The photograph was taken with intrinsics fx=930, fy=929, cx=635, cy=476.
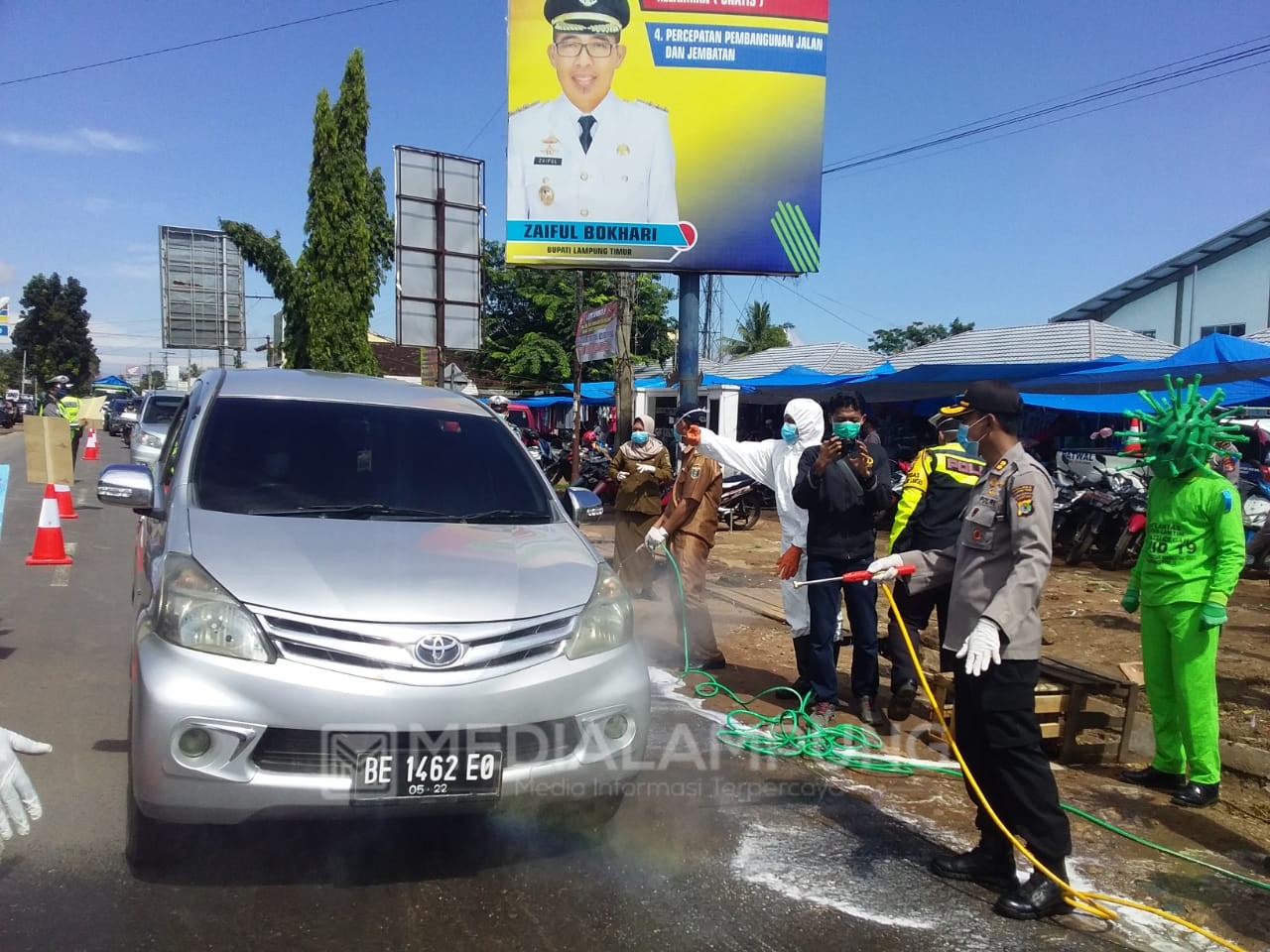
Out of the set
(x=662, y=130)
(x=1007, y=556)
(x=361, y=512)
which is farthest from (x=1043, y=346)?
(x=361, y=512)

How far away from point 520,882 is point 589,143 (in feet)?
31.8

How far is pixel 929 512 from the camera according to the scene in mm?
5496

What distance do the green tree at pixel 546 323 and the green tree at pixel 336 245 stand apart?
12.1m

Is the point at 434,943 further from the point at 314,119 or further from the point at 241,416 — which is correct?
the point at 314,119

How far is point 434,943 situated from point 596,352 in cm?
1106

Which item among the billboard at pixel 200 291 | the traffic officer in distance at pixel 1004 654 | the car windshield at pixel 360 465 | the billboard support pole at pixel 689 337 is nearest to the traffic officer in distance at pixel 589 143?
the billboard support pole at pixel 689 337

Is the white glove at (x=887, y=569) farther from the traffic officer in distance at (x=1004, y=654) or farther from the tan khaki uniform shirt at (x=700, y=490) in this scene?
the tan khaki uniform shirt at (x=700, y=490)

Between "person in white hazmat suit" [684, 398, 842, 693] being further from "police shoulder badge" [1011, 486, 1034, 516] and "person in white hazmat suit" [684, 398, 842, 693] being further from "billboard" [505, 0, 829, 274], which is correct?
"billboard" [505, 0, 829, 274]

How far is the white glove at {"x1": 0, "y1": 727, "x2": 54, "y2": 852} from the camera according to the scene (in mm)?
2680

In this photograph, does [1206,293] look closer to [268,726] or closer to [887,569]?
[887,569]

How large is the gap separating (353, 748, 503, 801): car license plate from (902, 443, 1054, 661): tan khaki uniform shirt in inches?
69.6

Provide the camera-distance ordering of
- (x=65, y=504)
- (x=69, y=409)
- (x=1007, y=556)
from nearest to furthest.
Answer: (x=1007, y=556) → (x=65, y=504) → (x=69, y=409)

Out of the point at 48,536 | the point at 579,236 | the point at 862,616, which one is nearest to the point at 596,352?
the point at 579,236

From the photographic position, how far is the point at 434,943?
2.80m
